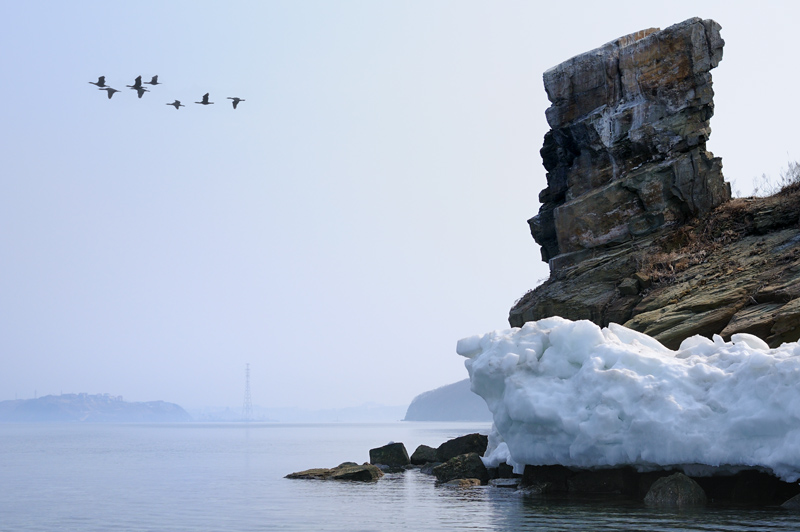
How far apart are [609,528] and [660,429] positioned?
4.92 m

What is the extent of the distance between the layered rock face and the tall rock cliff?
0.05m

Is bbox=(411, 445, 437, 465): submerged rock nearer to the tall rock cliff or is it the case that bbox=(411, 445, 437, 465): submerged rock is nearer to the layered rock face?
the tall rock cliff

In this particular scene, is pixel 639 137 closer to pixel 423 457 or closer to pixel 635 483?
pixel 423 457

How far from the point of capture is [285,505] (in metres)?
27.6

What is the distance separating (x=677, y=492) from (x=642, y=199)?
20806 millimetres

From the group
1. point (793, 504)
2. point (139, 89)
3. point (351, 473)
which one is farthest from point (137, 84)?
point (793, 504)

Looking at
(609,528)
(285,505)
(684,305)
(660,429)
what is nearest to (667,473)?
(660,429)

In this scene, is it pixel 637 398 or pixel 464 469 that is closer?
pixel 637 398

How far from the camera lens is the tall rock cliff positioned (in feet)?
114

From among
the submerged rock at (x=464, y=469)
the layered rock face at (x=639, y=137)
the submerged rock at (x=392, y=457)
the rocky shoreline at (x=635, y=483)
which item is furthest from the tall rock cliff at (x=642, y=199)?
the submerged rock at (x=392, y=457)

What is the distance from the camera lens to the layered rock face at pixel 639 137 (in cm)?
3950

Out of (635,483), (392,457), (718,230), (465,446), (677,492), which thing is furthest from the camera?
(392,457)

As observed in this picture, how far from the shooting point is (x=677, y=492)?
22.0 meters

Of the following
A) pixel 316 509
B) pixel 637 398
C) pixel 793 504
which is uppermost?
pixel 637 398
